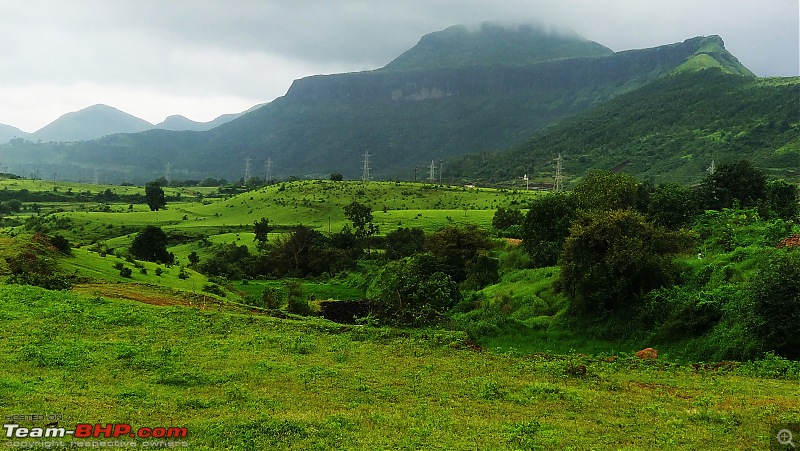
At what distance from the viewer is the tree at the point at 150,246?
64250 mm

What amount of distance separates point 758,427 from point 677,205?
47.1 meters

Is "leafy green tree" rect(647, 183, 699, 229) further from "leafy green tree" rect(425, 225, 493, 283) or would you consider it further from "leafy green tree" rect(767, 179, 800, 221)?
"leafy green tree" rect(425, 225, 493, 283)

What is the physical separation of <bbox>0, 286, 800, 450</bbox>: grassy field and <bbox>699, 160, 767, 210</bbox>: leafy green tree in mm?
50017

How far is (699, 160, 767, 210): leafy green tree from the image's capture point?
199 feet

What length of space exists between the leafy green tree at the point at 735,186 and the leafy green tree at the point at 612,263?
3625 cm

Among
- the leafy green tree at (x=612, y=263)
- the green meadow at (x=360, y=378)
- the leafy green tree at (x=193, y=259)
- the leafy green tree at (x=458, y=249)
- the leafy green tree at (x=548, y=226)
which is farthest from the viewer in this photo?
the leafy green tree at (x=193, y=259)

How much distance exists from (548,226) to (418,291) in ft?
56.2

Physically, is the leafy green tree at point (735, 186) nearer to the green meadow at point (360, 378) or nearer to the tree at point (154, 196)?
the green meadow at point (360, 378)

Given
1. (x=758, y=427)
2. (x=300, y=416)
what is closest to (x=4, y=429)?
(x=300, y=416)

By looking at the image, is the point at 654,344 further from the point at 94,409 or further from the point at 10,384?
the point at 10,384

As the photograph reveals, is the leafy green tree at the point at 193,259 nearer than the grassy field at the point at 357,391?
No

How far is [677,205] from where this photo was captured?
2186 inches

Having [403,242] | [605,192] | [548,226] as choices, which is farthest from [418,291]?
[403,242]

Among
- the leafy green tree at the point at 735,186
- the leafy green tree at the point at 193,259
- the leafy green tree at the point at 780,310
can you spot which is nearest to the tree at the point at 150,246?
the leafy green tree at the point at 193,259
